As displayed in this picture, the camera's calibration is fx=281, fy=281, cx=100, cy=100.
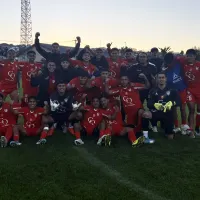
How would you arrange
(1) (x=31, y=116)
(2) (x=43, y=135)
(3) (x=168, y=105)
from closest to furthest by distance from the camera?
1. (2) (x=43, y=135)
2. (1) (x=31, y=116)
3. (3) (x=168, y=105)

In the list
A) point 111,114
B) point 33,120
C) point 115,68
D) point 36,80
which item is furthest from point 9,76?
point 111,114

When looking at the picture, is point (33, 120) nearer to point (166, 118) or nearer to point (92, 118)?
point (92, 118)

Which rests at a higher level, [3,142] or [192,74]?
[192,74]

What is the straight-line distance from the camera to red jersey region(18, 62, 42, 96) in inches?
266

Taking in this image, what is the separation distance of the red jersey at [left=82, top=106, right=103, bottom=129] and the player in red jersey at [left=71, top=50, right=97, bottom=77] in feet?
3.49

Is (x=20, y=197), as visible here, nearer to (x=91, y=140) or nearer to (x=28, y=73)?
(x=91, y=140)

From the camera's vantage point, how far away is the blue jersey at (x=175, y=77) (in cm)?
644

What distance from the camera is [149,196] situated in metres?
3.40

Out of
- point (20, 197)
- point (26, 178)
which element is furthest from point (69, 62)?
point (20, 197)

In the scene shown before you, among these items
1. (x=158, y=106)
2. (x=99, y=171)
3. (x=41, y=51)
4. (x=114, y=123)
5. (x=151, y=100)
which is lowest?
(x=99, y=171)

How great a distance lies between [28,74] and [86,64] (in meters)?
1.45

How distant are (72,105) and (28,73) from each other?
1.71 metres

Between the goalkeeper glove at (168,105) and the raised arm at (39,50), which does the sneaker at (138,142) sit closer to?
the goalkeeper glove at (168,105)

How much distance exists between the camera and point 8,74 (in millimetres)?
6645
